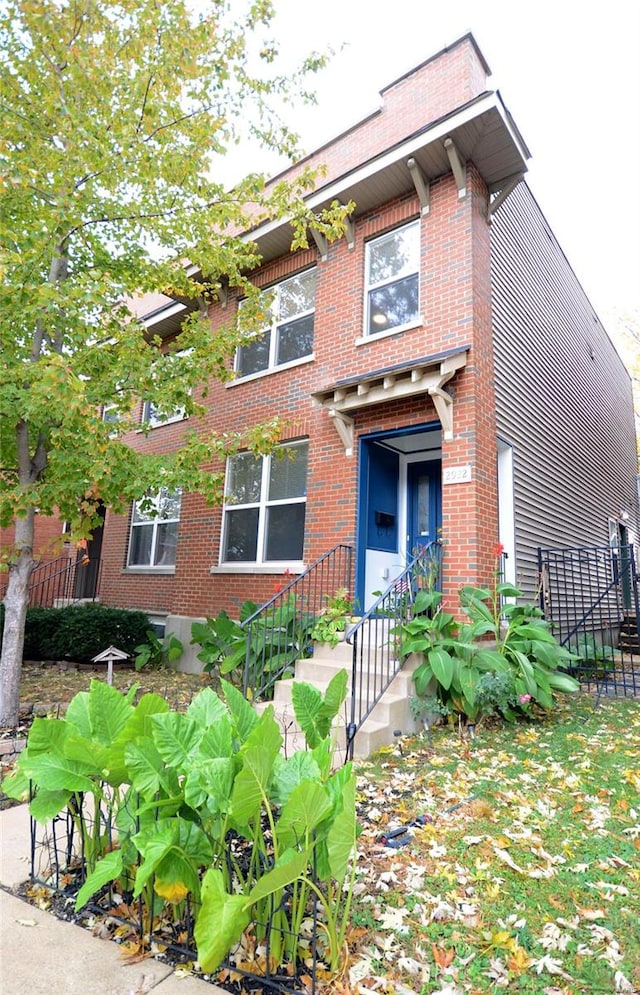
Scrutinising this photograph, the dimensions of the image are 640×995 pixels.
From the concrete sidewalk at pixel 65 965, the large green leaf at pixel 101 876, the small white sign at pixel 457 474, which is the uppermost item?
the small white sign at pixel 457 474

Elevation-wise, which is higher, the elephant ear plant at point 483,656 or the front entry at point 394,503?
the front entry at point 394,503

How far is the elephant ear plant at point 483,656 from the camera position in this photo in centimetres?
487

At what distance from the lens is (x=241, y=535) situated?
8.59 meters

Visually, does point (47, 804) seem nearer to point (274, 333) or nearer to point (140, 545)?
point (274, 333)

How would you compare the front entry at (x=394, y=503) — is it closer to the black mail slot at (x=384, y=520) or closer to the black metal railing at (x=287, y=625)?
the black mail slot at (x=384, y=520)

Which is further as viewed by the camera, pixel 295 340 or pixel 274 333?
pixel 274 333

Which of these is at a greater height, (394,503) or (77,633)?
(394,503)

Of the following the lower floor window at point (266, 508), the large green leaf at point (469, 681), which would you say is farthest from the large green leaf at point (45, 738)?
the lower floor window at point (266, 508)

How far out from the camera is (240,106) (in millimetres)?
6086

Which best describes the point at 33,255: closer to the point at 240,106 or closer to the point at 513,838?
the point at 240,106

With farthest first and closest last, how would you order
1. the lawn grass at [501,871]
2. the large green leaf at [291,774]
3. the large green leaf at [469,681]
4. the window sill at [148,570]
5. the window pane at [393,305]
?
the window sill at [148,570] < the window pane at [393,305] < the large green leaf at [469,681] < the large green leaf at [291,774] < the lawn grass at [501,871]

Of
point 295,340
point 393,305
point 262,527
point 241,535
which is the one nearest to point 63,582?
point 241,535

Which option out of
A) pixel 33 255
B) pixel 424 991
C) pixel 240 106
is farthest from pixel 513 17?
pixel 424 991

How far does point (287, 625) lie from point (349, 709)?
1.41 meters
